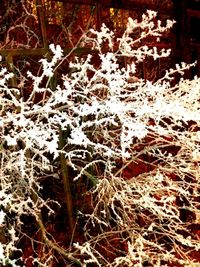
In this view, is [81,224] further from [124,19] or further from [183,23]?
[124,19]

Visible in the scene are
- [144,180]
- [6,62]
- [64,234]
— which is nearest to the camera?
[6,62]

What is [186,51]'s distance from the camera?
610 cm

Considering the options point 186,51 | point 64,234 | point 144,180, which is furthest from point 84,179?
point 186,51

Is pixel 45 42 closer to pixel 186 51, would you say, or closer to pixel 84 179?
pixel 186 51

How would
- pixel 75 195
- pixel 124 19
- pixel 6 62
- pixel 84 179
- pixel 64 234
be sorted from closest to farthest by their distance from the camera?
pixel 6 62
pixel 75 195
pixel 84 179
pixel 64 234
pixel 124 19

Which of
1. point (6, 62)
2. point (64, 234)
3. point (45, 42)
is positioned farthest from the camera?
point (64, 234)

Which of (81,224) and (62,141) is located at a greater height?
(62,141)

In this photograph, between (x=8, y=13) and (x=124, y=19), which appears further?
(x=124, y=19)

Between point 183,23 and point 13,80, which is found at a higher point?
point 183,23

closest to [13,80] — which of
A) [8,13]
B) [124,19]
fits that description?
[8,13]

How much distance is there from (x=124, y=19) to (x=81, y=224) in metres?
5.23

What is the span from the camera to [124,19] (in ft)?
33.1

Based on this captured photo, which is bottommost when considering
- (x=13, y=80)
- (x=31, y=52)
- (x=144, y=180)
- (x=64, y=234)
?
(x=64, y=234)

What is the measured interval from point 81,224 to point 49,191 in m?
0.99
